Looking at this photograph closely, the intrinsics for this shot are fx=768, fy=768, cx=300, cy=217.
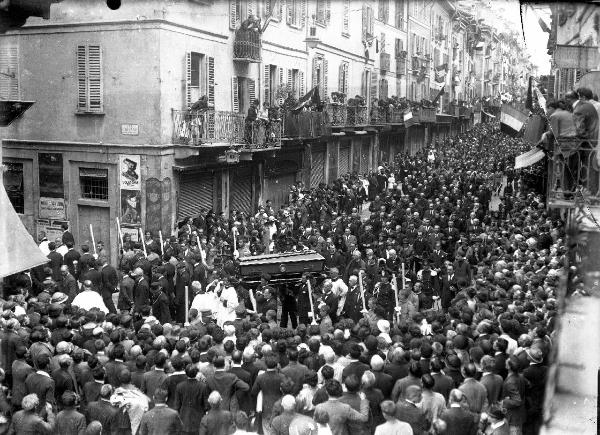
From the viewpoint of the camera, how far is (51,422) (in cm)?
805

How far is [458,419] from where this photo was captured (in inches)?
308

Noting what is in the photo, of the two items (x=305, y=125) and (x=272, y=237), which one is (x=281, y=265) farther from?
(x=305, y=125)

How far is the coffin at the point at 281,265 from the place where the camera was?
14.5 m

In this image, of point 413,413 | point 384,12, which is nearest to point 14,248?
point 413,413

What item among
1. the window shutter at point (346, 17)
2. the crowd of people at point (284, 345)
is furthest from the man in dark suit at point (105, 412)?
the window shutter at point (346, 17)

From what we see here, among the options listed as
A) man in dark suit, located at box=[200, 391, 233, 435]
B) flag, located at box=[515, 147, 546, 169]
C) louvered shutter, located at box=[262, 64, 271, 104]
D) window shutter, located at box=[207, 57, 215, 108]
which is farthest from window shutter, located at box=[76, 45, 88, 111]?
man in dark suit, located at box=[200, 391, 233, 435]

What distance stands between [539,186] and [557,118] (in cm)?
1659

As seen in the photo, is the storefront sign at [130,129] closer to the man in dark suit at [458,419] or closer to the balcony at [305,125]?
the balcony at [305,125]

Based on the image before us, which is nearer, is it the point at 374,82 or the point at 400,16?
the point at 374,82

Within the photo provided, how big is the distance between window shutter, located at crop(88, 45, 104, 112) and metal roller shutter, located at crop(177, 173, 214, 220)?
3.09 m

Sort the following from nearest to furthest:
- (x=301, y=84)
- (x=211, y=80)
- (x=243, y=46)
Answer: (x=211, y=80)
(x=243, y=46)
(x=301, y=84)

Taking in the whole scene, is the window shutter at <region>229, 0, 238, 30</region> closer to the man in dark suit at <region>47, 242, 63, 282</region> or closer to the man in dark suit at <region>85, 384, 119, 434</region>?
the man in dark suit at <region>47, 242, 63, 282</region>

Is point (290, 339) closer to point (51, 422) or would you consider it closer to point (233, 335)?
point (233, 335)

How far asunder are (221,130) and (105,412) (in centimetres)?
1526
